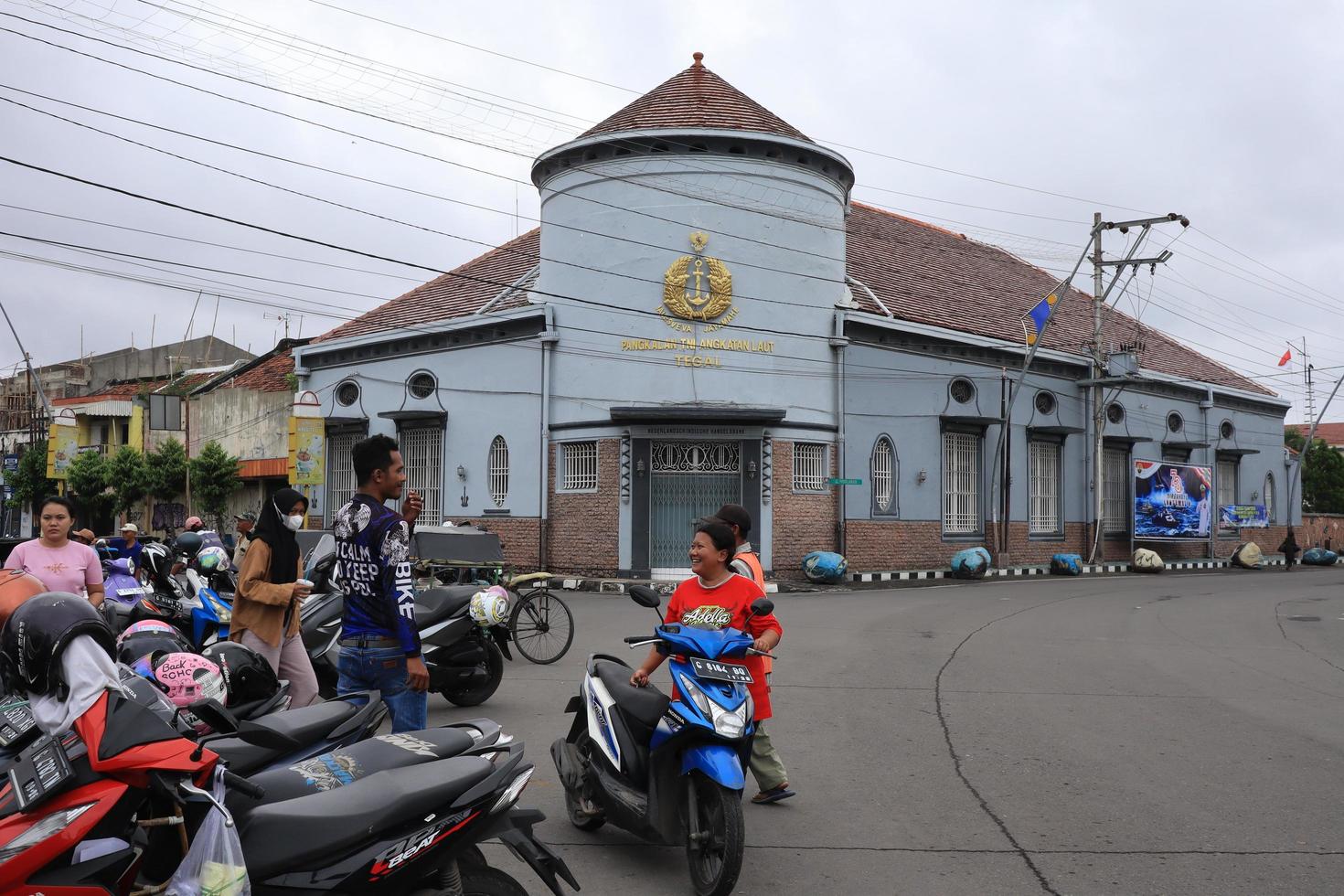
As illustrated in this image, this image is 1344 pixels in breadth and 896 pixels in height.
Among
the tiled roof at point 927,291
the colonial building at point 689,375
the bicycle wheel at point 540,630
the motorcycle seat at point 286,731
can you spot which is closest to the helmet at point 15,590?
the motorcycle seat at point 286,731

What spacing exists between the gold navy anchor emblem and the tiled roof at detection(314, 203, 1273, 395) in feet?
14.5

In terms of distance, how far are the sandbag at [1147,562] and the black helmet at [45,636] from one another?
2960 cm

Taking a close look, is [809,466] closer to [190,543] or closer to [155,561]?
[190,543]

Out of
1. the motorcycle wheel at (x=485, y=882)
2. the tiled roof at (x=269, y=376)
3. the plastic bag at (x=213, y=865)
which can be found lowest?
the motorcycle wheel at (x=485, y=882)

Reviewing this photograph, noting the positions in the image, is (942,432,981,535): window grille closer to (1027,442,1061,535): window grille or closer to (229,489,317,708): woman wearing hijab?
(1027,442,1061,535): window grille

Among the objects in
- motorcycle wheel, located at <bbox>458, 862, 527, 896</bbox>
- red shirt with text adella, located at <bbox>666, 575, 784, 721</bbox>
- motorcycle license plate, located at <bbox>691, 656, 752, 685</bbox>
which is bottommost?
motorcycle wheel, located at <bbox>458, 862, 527, 896</bbox>

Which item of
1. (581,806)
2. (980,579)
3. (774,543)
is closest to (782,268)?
(774,543)

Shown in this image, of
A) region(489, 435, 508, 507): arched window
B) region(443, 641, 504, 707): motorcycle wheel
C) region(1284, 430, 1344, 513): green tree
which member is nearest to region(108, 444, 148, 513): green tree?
region(489, 435, 508, 507): arched window

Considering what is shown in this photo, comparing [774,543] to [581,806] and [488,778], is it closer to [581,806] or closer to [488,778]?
[581,806]

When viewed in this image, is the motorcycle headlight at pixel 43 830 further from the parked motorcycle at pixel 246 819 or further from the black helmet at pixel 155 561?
the black helmet at pixel 155 561

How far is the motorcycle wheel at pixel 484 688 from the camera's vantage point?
329 inches

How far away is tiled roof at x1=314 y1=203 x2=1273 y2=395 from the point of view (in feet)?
86.5

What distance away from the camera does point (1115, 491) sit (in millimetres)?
30547

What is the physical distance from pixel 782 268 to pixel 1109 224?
10646mm
